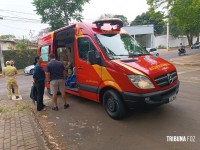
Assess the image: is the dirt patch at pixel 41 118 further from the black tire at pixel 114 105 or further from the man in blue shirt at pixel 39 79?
the black tire at pixel 114 105

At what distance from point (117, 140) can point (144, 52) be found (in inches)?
113

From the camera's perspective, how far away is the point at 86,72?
599 centimetres

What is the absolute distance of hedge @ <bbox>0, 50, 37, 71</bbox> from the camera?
24500mm

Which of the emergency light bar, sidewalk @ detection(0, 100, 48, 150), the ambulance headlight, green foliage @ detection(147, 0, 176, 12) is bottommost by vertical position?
sidewalk @ detection(0, 100, 48, 150)

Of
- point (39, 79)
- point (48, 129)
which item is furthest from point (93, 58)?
point (39, 79)

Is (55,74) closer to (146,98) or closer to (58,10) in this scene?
(146,98)

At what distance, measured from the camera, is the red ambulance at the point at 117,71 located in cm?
466

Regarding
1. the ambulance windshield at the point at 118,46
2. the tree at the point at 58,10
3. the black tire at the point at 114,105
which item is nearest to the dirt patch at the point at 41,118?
the black tire at the point at 114,105

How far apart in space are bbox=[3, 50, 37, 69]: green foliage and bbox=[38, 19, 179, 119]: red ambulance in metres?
20.0

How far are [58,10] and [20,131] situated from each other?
3083cm

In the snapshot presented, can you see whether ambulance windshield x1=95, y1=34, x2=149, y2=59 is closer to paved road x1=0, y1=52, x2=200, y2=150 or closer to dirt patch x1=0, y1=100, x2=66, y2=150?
paved road x1=0, y1=52, x2=200, y2=150

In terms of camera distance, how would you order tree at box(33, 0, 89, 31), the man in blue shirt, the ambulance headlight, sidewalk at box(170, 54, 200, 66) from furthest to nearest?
tree at box(33, 0, 89, 31)
sidewalk at box(170, 54, 200, 66)
the man in blue shirt
the ambulance headlight

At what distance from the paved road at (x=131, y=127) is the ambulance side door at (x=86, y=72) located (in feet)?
2.11

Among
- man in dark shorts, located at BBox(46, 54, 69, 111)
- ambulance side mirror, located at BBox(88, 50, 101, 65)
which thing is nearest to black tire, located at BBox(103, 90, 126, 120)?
ambulance side mirror, located at BBox(88, 50, 101, 65)
